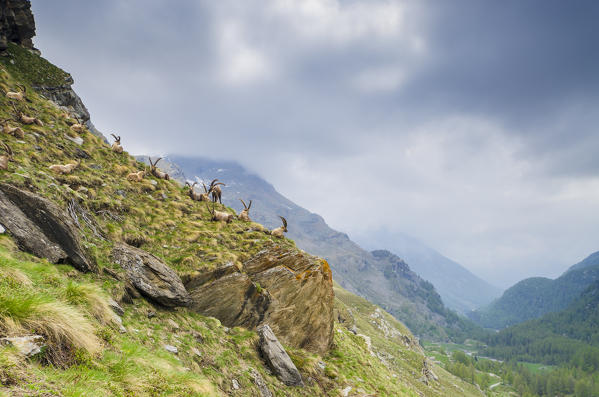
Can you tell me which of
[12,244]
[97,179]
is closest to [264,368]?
[12,244]

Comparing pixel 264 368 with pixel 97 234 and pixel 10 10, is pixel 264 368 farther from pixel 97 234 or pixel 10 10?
pixel 10 10

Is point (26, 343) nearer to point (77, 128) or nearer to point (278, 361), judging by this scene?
point (278, 361)

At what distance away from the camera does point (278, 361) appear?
57.7 feet

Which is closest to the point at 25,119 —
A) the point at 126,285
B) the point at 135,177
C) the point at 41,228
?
the point at 135,177

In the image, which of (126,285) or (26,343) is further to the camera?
(126,285)

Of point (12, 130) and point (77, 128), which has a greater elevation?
point (77, 128)

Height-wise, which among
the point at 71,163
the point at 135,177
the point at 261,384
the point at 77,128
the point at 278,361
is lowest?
the point at 261,384

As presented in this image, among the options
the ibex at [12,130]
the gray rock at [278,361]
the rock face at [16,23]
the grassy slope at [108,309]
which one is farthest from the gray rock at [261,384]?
the rock face at [16,23]

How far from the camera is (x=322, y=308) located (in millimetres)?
25141

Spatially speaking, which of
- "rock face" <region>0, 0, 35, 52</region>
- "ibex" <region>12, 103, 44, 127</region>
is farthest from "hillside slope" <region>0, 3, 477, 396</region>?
"rock face" <region>0, 0, 35, 52</region>

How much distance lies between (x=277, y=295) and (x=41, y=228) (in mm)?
15388

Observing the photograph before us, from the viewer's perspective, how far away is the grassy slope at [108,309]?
6.77 meters

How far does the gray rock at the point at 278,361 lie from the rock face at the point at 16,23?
151 ft

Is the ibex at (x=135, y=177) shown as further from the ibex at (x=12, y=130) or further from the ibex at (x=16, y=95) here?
the ibex at (x=16, y=95)
